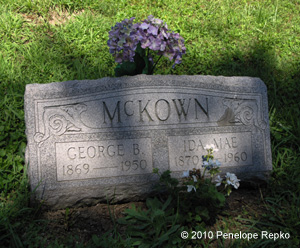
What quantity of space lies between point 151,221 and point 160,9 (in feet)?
11.1

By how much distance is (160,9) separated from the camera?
174 inches

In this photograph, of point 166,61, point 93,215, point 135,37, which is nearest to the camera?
point 93,215

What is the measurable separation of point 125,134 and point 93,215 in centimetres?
63

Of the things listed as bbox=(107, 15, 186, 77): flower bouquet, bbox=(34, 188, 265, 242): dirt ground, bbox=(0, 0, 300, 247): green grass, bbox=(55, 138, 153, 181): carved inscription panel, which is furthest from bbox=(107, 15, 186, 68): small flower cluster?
bbox=(34, 188, 265, 242): dirt ground

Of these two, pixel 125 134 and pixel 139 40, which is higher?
pixel 139 40

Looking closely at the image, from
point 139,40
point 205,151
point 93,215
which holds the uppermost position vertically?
point 139,40

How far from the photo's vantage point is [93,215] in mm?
2209

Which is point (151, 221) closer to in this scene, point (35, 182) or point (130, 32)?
point (35, 182)

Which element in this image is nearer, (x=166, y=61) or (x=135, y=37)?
(x=135, y=37)

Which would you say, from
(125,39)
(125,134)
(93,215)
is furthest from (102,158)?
(125,39)

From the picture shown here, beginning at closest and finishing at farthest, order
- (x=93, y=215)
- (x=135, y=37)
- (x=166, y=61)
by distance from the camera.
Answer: (x=93, y=215)
(x=135, y=37)
(x=166, y=61)

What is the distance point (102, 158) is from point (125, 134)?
9.7 inches

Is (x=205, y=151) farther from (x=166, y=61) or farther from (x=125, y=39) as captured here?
(x=166, y=61)

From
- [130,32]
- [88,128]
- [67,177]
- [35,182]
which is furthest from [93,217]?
[130,32]
